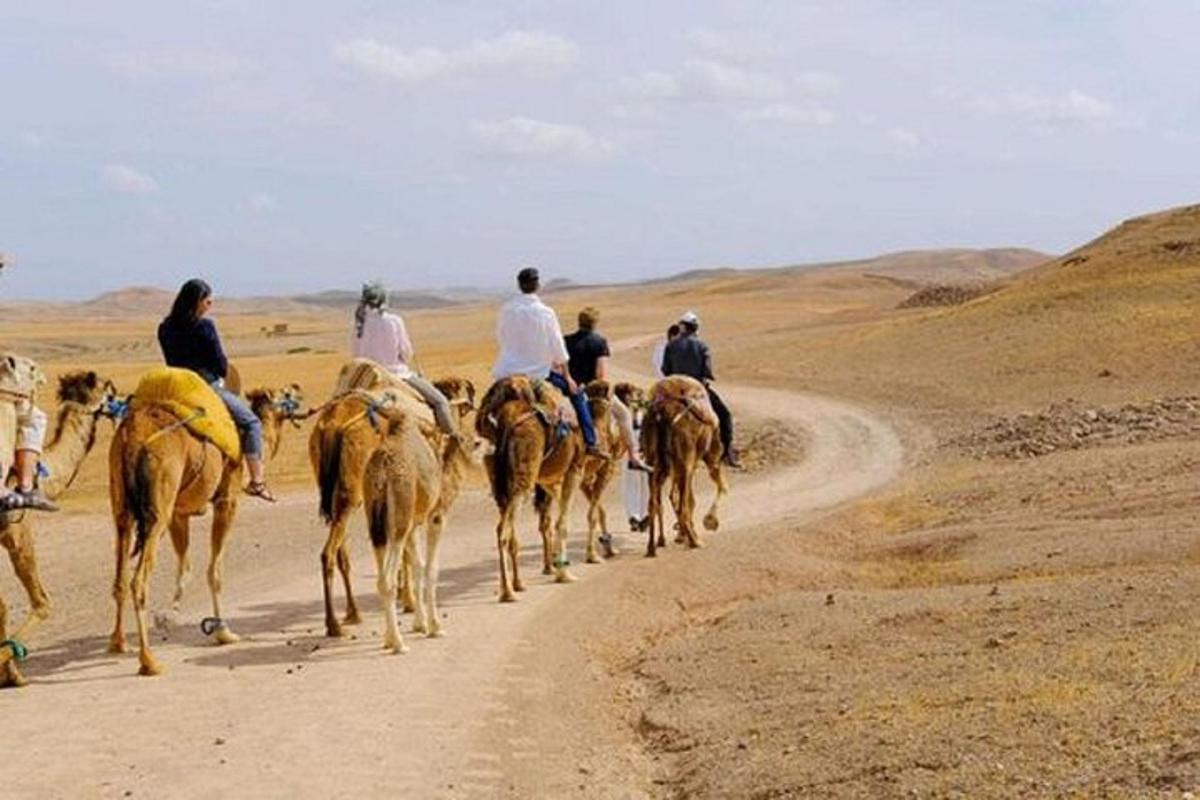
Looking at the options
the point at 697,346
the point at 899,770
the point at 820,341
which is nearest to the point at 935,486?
the point at 697,346

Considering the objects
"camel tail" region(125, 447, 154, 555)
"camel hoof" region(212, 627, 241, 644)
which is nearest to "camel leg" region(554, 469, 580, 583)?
"camel hoof" region(212, 627, 241, 644)

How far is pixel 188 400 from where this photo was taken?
11.3 m

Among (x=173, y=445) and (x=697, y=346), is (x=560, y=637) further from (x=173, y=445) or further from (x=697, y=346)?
(x=697, y=346)

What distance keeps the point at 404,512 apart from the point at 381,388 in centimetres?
142

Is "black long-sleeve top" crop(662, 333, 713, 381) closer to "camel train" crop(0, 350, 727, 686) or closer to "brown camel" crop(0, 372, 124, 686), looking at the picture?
"camel train" crop(0, 350, 727, 686)

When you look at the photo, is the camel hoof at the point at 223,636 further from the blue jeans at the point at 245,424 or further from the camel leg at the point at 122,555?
the blue jeans at the point at 245,424

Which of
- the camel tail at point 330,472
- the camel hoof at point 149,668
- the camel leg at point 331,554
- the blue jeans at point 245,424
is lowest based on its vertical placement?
the camel hoof at point 149,668

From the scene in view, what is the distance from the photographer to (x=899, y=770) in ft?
24.6

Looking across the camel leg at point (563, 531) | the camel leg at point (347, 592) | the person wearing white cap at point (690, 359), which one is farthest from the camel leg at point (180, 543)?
the person wearing white cap at point (690, 359)

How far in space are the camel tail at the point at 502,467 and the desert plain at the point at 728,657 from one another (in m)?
1.05

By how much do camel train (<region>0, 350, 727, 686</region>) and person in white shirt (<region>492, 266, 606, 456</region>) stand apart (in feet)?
1.36

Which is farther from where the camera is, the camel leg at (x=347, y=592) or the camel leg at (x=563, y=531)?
the camel leg at (x=563, y=531)

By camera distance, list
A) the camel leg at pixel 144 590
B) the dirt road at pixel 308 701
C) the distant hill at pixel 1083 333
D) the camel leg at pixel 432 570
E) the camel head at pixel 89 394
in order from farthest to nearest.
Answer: the distant hill at pixel 1083 333, the camel leg at pixel 432 570, the camel head at pixel 89 394, the camel leg at pixel 144 590, the dirt road at pixel 308 701

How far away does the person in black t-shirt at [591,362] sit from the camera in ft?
54.2
